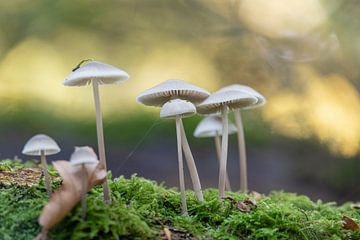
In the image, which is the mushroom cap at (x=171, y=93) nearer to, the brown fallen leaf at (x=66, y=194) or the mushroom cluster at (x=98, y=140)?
the mushroom cluster at (x=98, y=140)

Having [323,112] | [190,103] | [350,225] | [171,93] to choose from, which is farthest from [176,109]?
[323,112]

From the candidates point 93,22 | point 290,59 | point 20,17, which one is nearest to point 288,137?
point 290,59

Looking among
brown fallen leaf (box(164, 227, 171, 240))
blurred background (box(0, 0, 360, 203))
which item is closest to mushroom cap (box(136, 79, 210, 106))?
brown fallen leaf (box(164, 227, 171, 240))

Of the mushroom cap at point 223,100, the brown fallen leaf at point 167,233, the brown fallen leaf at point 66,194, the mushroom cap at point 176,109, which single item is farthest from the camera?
the mushroom cap at point 223,100

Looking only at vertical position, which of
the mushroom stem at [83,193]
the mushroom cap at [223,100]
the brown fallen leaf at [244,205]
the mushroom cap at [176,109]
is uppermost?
the mushroom cap at [223,100]

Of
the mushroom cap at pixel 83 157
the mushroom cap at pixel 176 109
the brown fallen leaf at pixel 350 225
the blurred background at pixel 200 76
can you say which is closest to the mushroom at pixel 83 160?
the mushroom cap at pixel 83 157

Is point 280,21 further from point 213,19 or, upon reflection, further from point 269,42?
point 213,19
